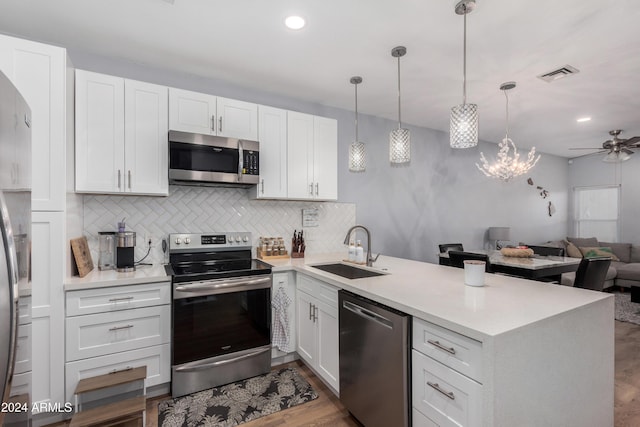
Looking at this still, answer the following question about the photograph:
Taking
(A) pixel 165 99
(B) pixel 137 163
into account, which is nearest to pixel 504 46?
(A) pixel 165 99

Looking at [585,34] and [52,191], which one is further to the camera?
[585,34]

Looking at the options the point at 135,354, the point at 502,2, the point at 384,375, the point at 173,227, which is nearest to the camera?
the point at 384,375

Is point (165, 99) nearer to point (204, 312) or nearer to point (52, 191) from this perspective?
point (52, 191)

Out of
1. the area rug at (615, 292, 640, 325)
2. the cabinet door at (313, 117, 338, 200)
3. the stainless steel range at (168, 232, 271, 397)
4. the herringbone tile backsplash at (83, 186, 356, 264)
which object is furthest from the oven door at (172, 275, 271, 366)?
the area rug at (615, 292, 640, 325)

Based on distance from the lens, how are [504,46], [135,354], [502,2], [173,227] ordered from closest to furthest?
1. [502,2]
2. [135,354]
3. [504,46]
4. [173,227]

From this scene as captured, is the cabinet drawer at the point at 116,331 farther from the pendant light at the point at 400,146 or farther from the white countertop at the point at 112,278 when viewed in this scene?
the pendant light at the point at 400,146

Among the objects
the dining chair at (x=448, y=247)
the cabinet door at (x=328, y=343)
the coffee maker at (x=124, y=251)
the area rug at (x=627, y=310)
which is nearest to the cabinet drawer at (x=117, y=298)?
the coffee maker at (x=124, y=251)

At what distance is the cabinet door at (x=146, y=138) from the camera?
2377 mm

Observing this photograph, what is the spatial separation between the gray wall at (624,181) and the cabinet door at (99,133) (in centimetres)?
844

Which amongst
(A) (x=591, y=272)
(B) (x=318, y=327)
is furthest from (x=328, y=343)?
(A) (x=591, y=272)

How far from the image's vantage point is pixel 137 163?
2412 mm

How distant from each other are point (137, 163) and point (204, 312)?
1257 millimetres

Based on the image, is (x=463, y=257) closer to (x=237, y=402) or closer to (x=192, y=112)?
(x=237, y=402)

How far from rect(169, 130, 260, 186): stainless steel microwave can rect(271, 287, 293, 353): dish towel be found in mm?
1034
